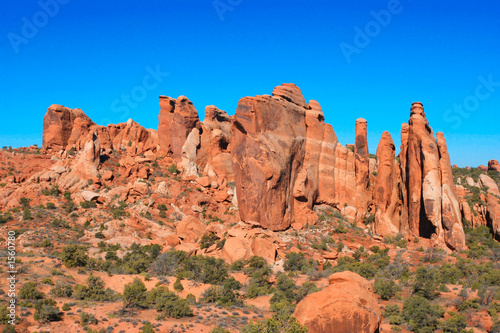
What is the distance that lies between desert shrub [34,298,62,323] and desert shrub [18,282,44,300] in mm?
2019

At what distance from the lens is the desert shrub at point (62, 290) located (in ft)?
78.1

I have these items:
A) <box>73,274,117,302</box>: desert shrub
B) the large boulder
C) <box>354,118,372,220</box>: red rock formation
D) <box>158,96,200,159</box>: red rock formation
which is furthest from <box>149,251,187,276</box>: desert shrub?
<box>158,96,200,159</box>: red rock formation

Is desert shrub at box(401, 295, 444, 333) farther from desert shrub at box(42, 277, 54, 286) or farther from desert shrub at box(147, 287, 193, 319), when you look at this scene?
desert shrub at box(42, 277, 54, 286)

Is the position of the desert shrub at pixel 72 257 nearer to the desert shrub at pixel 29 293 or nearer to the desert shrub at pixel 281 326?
the desert shrub at pixel 29 293

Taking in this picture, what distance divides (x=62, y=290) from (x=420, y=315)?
2129cm

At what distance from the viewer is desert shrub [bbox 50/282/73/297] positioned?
23.8m

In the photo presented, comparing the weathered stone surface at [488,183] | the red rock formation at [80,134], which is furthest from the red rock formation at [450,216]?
the red rock formation at [80,134]

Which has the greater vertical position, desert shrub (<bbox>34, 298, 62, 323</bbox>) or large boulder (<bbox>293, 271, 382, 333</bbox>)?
large boulder (<bbox>293, 271, 382, 333</bbox>)

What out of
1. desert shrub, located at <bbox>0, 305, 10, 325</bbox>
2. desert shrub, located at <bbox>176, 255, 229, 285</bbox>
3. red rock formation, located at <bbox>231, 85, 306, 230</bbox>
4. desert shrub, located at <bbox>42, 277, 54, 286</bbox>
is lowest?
desert shrub, located at <bbox>0, 305, 10, 325</bbox>

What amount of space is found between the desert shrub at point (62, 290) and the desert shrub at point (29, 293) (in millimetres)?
974

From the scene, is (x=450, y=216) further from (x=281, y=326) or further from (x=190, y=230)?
(x=281, y=326)

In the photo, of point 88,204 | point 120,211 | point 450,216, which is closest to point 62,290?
point 120,211

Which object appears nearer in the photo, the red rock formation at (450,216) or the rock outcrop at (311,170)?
the red rock formation at (450,216)

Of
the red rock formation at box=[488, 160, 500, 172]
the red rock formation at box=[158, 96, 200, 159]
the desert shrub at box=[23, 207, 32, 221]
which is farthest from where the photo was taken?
the red rock formation at box=[488, 160, 500, 172]
